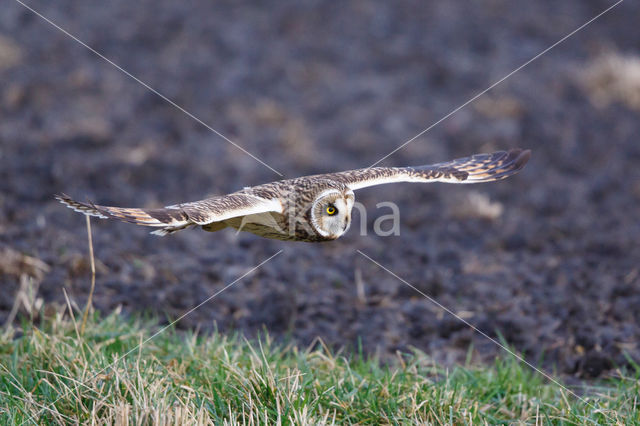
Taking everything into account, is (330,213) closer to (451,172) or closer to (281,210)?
(281,210)

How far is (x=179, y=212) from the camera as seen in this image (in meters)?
3.32

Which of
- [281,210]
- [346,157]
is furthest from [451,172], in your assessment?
[346,157]

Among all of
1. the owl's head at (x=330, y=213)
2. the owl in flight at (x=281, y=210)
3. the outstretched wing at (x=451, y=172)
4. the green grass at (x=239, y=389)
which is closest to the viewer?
the owl in flight at (x=281, y=210)

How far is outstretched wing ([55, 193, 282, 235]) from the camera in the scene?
311 centimetres

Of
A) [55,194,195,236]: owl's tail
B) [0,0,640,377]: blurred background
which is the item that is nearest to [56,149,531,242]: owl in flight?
[55,194,195,236]: owl's tail

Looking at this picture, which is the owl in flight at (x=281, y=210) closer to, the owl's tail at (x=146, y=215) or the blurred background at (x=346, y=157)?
the owl's tail at (x=146, y=215)

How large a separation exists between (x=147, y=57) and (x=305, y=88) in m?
3.26

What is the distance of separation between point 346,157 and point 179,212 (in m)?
8.58

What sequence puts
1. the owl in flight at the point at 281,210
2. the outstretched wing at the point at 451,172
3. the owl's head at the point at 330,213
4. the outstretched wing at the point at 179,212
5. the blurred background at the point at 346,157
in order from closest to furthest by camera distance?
the outstretched wing at the point at 179,212 < the owl in flight at the point at 281,210 < the owl's head at the point at 330,213 < the outstretched wing at the point at 451,172 < the blurred background at the point at 346,157

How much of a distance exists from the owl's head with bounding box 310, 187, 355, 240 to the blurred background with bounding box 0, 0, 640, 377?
7.39 ft

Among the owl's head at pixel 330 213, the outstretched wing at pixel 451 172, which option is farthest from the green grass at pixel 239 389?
the outstretched wing at pixel 451 172

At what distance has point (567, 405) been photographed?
14.7 ft

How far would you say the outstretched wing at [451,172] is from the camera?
4180 millimetres

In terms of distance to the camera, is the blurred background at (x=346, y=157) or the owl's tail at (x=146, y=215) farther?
the blurred background at (x=346, y=157)
